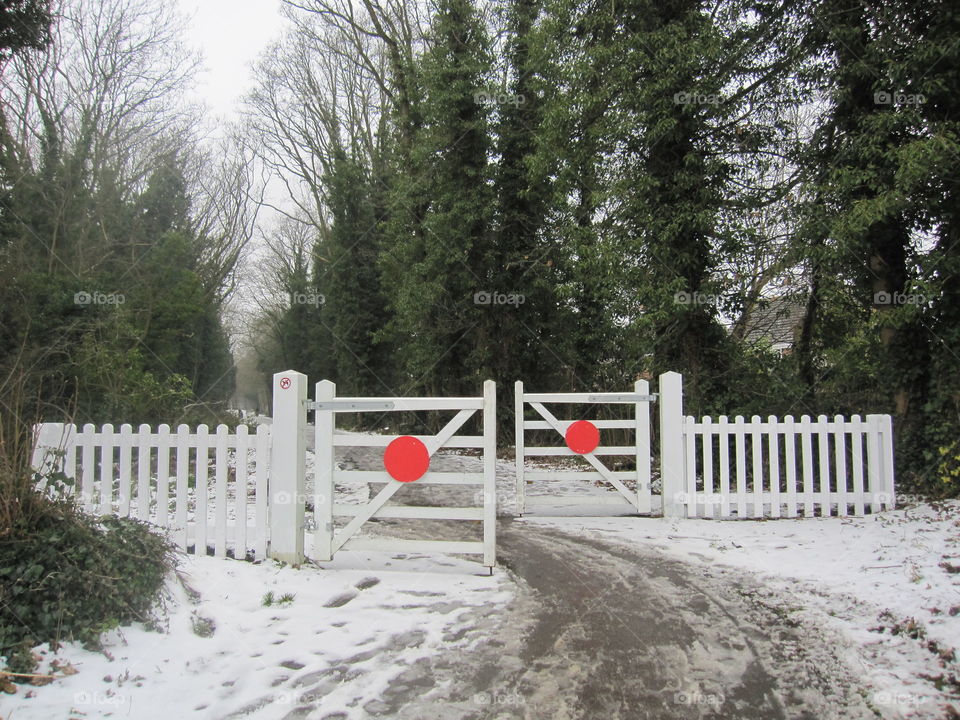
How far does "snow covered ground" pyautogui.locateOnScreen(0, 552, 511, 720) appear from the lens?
9.64 ft

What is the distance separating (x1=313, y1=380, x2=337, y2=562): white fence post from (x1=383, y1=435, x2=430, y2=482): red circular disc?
0.53 meters

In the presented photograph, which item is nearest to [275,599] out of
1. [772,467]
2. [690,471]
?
[690,471]

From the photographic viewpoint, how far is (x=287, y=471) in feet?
16.8

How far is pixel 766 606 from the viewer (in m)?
4.32

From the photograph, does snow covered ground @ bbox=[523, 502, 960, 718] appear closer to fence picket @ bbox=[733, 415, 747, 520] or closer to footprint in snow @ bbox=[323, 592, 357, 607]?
fence picket @ bbox=[733, 415, 747, 520]

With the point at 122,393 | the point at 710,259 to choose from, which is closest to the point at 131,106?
the point at 122,393

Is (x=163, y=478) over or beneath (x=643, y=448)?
beneath

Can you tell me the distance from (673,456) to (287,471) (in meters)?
4.22

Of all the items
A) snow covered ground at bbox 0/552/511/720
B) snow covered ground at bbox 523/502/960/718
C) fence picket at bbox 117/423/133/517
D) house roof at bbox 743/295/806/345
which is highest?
house roof at bbox 743/295/806/345

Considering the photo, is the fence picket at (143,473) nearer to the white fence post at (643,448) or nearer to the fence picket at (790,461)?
the white fence post at (643,448)

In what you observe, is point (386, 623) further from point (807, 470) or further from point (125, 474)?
point (807, 470)

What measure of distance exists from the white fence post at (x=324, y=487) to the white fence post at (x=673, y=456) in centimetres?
382

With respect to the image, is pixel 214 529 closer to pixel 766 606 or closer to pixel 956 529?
pixel 766 606

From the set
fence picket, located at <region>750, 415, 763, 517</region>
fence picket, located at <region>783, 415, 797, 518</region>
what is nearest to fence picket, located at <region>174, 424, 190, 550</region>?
fence picket, located at <region>750, 415, 763, 517</region>
